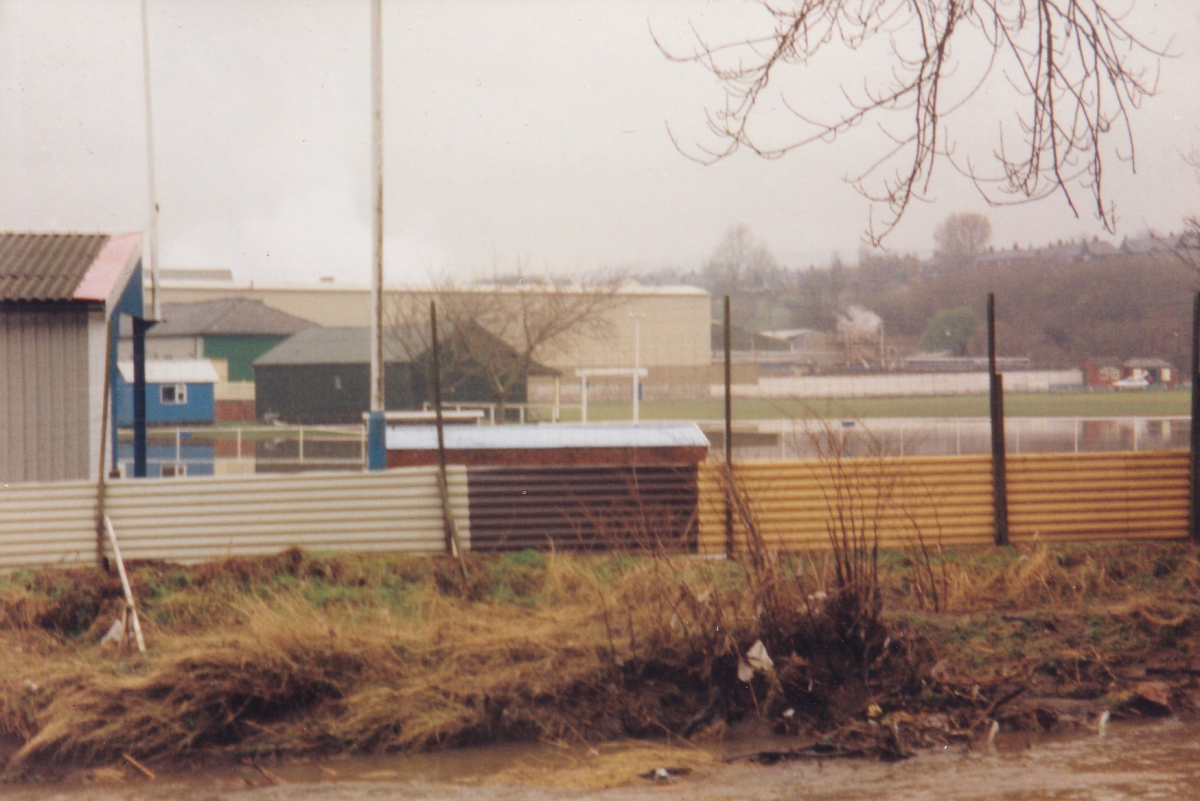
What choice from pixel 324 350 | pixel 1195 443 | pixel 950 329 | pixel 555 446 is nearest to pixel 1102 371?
pixel 950 329

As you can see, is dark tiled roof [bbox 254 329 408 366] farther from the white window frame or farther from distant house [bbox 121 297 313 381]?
the white window frame

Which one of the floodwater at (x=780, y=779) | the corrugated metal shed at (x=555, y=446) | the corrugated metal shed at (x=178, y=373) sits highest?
the corrugated metal shed at (x=178, y=373)

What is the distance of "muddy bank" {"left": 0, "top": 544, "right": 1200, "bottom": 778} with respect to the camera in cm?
572

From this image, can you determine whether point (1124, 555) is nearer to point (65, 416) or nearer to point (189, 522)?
point (189, 522)

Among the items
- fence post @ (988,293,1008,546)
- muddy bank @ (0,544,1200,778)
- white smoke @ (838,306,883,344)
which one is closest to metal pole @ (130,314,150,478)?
muddy bank @ (0,544,1200,778)

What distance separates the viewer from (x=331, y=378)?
31.7m

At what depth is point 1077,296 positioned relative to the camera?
20.3m

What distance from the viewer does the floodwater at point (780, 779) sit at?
492cm

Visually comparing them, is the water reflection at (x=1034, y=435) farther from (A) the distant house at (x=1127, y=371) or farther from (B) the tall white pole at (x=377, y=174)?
(B) the tall white pole at (x=377, y=174)

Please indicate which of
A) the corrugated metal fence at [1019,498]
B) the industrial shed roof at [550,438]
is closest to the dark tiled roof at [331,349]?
the industrial shed roof at [550,438]

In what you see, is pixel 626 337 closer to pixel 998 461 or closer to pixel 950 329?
pixel 950 329

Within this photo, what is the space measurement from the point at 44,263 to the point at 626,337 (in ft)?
59.7

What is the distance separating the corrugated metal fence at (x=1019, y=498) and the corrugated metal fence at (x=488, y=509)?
0.8 inches

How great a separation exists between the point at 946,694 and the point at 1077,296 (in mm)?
16634
